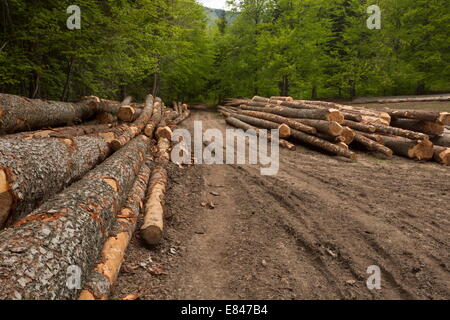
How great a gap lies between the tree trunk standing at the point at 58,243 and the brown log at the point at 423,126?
9.53 metres

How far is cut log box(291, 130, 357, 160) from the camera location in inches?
293

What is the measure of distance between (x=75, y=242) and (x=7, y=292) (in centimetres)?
66

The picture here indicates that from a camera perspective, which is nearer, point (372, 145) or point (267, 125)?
Answer: point (372, 145)

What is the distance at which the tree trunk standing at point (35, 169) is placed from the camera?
260cm

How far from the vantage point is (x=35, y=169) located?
303 cm

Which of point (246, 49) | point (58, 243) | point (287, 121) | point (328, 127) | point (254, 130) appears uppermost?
point (246, 49)

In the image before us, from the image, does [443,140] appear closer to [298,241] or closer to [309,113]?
[309,113]

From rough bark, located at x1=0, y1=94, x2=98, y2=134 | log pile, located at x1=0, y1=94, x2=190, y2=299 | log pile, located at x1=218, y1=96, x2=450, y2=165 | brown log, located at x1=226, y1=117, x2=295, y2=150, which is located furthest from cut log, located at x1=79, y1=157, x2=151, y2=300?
log pile, located at x1=218, y1=96, x2=450, y2=165

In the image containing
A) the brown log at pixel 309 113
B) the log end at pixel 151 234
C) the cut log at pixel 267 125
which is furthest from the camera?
the cut log at pixel 267 125

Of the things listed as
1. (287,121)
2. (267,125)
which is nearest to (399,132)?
(287,121)

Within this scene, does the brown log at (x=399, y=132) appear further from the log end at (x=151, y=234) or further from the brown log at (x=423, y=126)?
the log end at (x=151, y=234)

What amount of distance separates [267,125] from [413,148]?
496cm

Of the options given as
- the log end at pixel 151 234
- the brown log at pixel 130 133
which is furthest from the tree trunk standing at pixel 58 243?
the brown log at pixel 130 133
